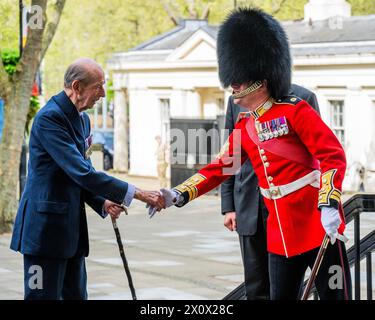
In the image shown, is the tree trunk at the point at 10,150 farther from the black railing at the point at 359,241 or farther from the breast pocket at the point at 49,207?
the breast pocket at the point at 49,207

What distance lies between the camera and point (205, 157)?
29062 millimetres

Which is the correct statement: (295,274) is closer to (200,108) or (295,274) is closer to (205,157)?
(205,157)

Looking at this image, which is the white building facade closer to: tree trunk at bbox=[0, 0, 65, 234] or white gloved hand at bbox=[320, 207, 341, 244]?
tree trunk at bbox=[0, 0, 65, 234]

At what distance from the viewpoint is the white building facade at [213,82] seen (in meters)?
28.2

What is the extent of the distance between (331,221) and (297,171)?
0.49 m

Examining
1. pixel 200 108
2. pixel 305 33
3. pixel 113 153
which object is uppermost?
pixel 305 33

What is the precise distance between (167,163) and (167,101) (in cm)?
507

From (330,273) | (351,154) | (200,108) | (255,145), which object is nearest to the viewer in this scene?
(330,273)

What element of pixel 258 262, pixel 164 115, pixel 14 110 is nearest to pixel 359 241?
pixel 258 262

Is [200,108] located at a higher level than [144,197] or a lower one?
lower

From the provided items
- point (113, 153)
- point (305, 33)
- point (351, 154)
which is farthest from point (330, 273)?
point (113, 153)

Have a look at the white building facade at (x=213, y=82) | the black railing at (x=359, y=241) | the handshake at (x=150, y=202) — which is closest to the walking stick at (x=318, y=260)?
the black railing at (x=359, y=241)

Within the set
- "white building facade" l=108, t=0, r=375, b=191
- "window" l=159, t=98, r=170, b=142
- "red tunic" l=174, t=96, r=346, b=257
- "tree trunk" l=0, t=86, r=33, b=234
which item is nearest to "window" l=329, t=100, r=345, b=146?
"white building facade" l=108, t=0, r=375, b=191

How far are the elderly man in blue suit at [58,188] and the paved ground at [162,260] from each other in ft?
5.72
